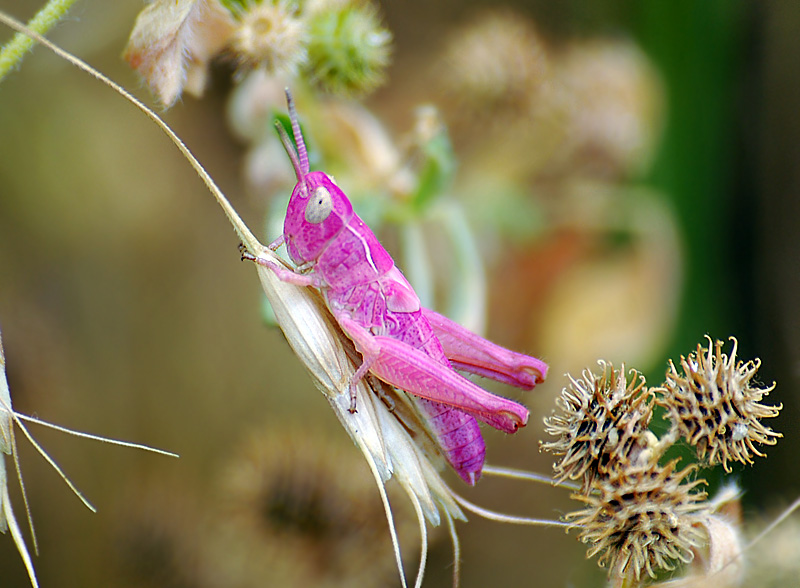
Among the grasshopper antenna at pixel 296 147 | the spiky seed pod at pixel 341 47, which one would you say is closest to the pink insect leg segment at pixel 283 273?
the grasshopper antenna at pixel 296 147

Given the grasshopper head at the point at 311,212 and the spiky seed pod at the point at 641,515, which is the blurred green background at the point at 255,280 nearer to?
the grasshopper head at the point at 311,212

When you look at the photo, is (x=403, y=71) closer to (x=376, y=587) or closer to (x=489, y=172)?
(x=489, y=172)

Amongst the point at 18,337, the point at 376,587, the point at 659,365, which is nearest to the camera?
the point at 376,587

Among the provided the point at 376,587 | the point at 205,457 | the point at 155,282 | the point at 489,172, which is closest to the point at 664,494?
the point at 376,587

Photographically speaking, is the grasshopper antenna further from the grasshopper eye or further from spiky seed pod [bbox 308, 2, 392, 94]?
spiky seed pod [bbox 308, 2, 392, 94]

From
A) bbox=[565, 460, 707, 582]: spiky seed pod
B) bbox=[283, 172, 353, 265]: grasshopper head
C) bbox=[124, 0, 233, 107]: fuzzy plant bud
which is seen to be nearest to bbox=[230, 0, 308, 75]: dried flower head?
bbox=[124, 0, 233, 107]: fuzzy plant bud

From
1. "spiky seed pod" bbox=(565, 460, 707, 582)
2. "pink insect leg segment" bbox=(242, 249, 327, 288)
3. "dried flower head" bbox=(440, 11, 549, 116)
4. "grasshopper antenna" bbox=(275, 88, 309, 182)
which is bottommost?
"spiky seed pod" bbox=(565, 460, 707, 582)

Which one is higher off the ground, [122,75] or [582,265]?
[122,75]

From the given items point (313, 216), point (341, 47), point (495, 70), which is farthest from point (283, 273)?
point (495, 70)
